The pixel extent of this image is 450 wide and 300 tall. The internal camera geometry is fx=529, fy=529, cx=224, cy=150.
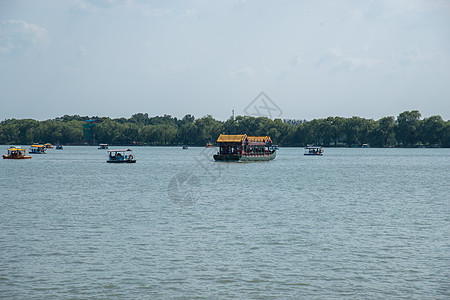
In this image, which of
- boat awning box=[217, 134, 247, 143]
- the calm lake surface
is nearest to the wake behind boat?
boat awning box=[217, 134, 247, 143]

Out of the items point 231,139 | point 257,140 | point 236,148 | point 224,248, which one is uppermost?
point 231,139

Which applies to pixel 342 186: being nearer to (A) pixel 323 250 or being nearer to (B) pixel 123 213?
(B) pixel 123 213

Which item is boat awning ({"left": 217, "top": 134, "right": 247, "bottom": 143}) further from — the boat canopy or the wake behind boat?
the boat canopy

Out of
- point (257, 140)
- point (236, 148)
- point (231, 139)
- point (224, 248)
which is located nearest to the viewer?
point (224, 248)

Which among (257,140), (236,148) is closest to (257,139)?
(257,140)

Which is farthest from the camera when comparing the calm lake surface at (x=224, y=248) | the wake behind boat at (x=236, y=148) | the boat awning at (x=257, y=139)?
the boat awning at (x=257, y=139)

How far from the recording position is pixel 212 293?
19.7 metres

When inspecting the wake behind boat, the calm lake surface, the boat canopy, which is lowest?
the calm lake surface

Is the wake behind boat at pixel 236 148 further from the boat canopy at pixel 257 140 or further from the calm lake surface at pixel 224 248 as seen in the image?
the calm lake surface at pixel 224 248

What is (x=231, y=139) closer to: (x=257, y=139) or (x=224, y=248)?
(x=257, y=139)

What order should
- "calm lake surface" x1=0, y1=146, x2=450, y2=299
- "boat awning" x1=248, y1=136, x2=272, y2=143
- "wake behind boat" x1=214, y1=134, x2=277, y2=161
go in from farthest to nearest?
"boat awning" x1=248, y1=136, x2=272, y2=143
"wake behind boat" x1=214, y1=134, x2=277, y2=161
"calm lake surface" x1=0, y1=146, x2=450, y2=299

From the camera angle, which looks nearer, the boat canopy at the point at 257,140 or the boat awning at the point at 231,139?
the boat awning at the point at 231,139

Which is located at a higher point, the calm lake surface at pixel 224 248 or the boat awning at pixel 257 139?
the boat awning at pixel 257 139

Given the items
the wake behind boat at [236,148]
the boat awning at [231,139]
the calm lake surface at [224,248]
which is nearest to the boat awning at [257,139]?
the wake behind boat at [236,148]
